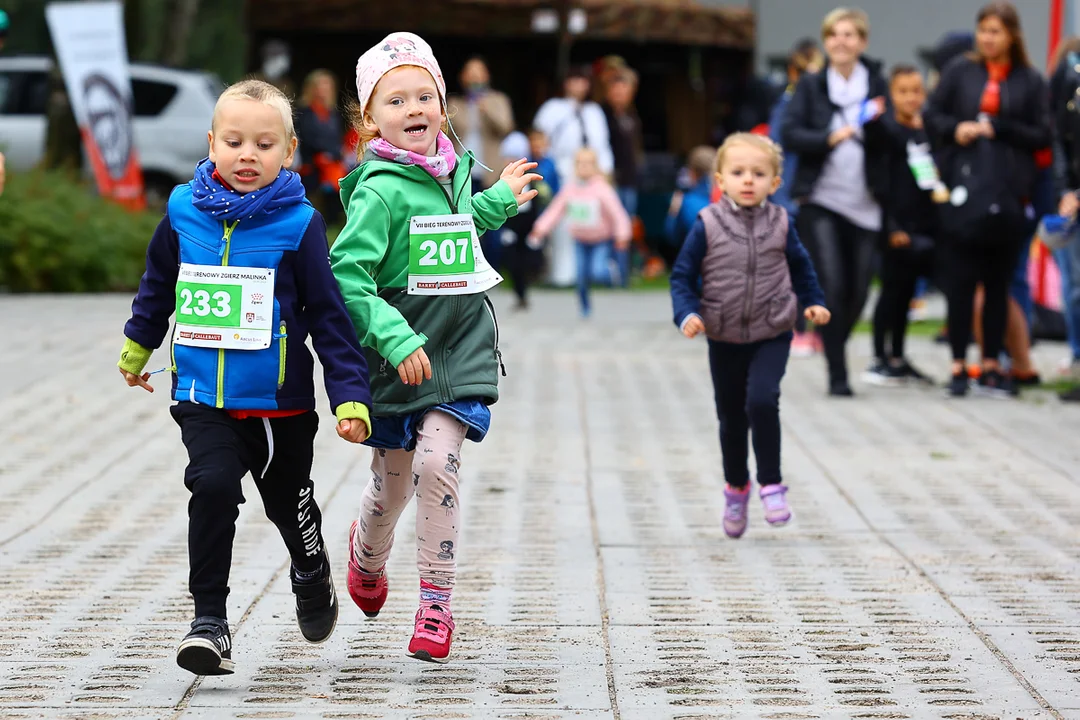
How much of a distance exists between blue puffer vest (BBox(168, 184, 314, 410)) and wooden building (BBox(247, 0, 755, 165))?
17656 mm

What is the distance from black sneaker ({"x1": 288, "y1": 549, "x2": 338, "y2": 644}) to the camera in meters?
4.95

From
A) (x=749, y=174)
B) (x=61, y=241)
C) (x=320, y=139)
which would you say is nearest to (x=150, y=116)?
(x=320, y=139)

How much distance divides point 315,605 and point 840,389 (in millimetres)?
6450

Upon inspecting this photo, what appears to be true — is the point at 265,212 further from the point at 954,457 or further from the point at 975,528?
the point at 954,457

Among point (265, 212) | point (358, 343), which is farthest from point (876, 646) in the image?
point (265, 212)

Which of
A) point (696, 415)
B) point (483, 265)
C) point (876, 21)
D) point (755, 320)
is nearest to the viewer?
point (483, 265)

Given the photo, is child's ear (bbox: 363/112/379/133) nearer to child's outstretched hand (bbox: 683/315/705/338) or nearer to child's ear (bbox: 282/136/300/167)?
child's ear (bbox: 282/136/300/167)

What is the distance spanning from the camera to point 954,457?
8812mm

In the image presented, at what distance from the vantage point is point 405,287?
16.3 ft

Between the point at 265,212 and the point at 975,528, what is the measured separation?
3487 millimetres

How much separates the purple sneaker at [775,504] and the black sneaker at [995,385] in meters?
4.40

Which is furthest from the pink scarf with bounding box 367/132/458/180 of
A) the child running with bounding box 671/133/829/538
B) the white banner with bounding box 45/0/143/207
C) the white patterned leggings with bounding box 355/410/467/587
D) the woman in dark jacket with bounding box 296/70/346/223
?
the white banner with bounding box 45/0/143/207

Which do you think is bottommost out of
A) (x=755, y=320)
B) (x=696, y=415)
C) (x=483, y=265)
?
(x=696, y=415)

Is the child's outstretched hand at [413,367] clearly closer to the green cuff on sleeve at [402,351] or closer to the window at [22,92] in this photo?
the green cuff on sleeve at [402,351]
